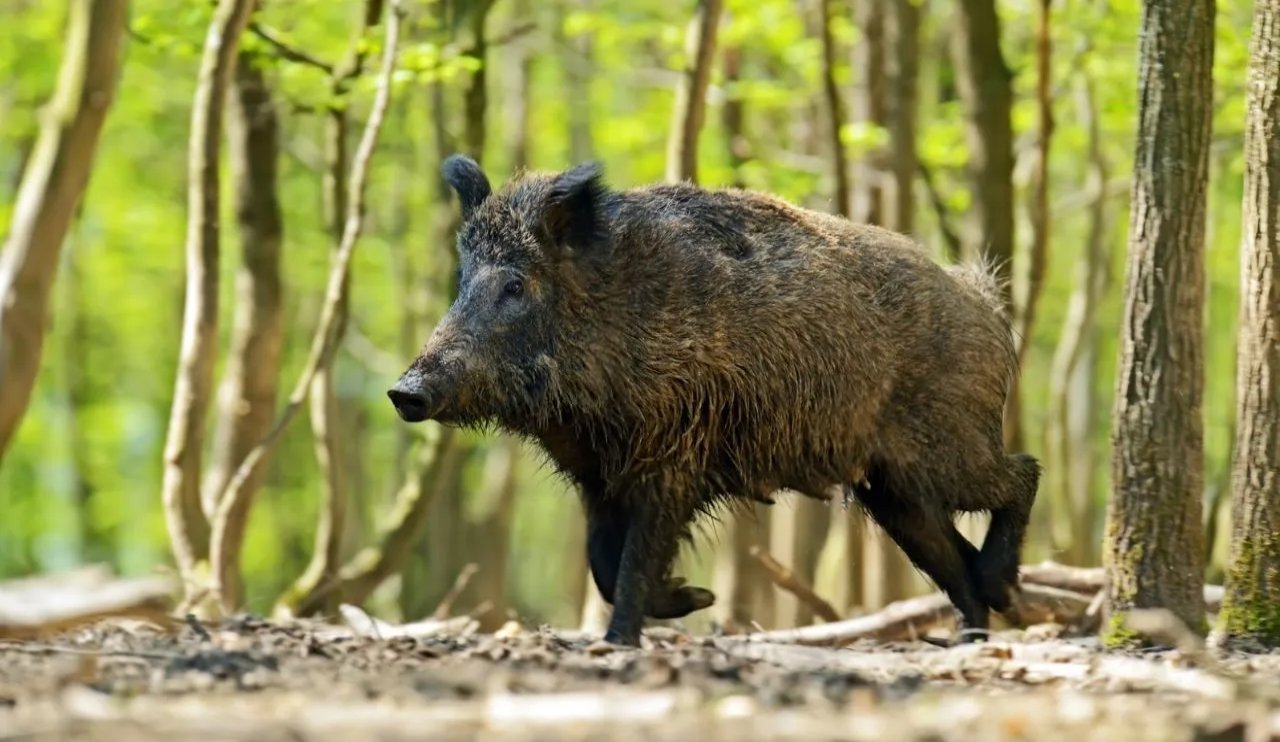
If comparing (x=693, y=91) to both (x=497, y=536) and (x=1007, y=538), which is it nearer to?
(x=1007, y=538)

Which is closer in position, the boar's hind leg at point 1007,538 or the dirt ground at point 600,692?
the dirt ground at point 600,692

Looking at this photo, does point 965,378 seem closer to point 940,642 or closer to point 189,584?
point 940,642

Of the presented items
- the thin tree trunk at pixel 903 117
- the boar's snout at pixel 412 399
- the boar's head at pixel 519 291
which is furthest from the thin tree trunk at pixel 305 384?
the thin tree trunk at pixel 903 117

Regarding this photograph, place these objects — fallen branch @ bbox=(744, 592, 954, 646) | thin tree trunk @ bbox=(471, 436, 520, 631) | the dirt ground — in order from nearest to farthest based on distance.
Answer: the dirt ground → fallen branch @ bbox=(744, 592, 954, 646) → thin tree trunk @ bbox=(471, 436, 520, 631)

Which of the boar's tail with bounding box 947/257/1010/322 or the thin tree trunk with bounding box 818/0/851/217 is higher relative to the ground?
the thin tree trunk with bounding box 818/0/851/217

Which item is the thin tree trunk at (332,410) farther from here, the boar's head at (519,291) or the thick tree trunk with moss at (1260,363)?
the thick tree trunk with moss at (1260,363)

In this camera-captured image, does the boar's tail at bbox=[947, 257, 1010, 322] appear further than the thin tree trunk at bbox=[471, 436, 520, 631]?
No

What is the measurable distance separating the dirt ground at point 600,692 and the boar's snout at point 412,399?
3.49 ft

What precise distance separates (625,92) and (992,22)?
35.0 ft

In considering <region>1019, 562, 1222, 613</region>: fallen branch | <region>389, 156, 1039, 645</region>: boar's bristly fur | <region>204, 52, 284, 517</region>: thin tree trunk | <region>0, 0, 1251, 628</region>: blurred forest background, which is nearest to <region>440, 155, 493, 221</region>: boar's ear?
<region>389, 156, 1039, 645</region>: boar's bristly fur

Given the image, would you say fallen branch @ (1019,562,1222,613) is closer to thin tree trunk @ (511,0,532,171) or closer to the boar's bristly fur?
the boar's bristly fur

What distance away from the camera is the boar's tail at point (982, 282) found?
8.91 m

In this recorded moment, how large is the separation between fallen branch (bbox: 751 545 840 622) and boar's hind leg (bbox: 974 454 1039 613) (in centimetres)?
128

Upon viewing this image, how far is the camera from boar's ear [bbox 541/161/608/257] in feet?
25.4
